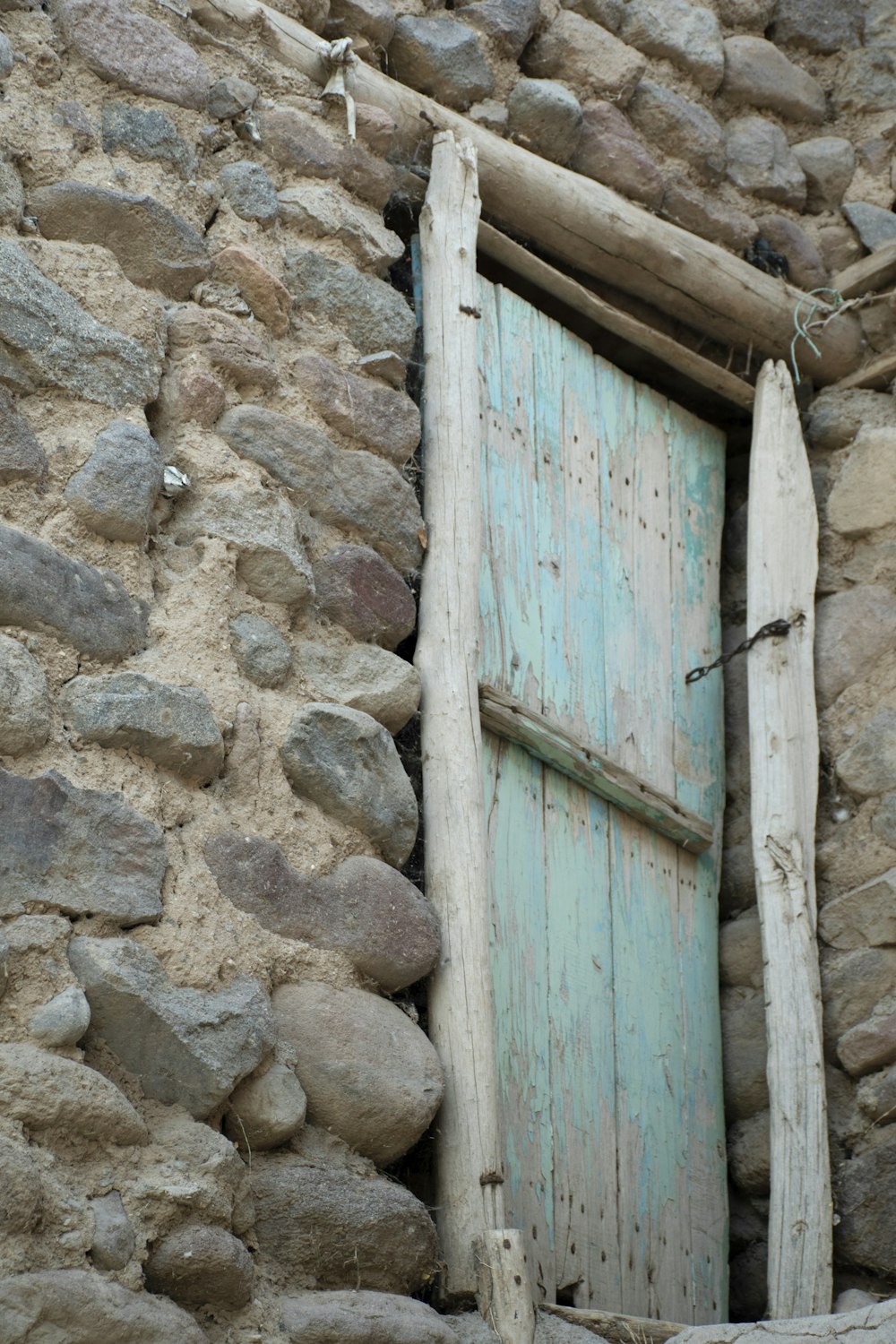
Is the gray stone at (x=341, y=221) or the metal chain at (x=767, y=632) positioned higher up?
the gray stone at (x=341, y=221)

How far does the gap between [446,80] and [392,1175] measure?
2.45 metres

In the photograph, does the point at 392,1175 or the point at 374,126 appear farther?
the point at 374,126

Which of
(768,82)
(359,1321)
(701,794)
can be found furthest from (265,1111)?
(768,82)

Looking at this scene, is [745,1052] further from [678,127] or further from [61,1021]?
[678,127]

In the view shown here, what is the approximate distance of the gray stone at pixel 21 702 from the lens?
2221 mm

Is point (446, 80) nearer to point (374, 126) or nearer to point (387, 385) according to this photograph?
point (374, 126)

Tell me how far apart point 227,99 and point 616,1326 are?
2.41 metres

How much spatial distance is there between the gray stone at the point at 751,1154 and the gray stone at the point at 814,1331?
833 millimetres

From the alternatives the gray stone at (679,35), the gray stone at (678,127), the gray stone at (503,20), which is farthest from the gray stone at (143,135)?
the gray stone at (679,35)

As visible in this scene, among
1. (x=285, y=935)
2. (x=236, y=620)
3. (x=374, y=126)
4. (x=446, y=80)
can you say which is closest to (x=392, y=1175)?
(x=285, y=935)

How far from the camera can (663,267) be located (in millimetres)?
3826

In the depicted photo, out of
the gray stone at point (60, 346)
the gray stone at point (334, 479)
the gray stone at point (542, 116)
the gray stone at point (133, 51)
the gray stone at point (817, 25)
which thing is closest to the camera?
the gray stone at point (60, 346)

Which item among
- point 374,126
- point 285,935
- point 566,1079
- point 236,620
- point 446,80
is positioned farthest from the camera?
point 446,80

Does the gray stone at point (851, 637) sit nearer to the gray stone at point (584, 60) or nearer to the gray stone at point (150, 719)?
the gray stone at point (584, 60)
